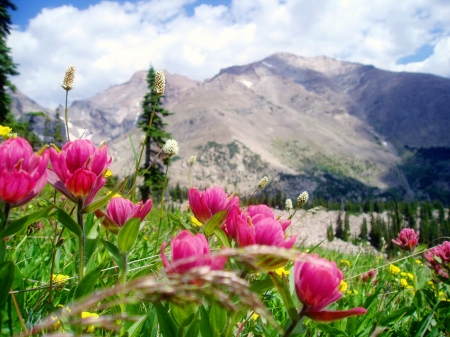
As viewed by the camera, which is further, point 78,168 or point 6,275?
point 78,168

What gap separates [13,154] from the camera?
3.85ft

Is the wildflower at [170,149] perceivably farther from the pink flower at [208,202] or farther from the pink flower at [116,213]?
the pink flower at [116,213]

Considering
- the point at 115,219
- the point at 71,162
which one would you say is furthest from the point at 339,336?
the point at 71,162

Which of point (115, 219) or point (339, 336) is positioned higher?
point (115, 219)

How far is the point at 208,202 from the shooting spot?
1730 millimetres

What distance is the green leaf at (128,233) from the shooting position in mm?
1290

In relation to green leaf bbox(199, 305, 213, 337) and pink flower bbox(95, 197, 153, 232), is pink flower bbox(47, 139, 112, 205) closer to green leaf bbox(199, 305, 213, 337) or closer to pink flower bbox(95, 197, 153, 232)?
pink flower bbox(95, 197, 153, 232)

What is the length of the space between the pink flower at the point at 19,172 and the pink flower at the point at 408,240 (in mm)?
3791

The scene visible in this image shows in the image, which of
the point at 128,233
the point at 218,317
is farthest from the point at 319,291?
the point at 128,233

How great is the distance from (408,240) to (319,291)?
10.7 feet

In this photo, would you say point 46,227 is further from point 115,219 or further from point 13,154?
point 13,154

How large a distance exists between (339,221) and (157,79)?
120 metres

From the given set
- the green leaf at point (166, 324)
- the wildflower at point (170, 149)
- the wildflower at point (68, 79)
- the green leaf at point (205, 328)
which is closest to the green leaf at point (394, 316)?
the green leaf at point (205, 328)

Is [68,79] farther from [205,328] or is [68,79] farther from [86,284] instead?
[205,328]
